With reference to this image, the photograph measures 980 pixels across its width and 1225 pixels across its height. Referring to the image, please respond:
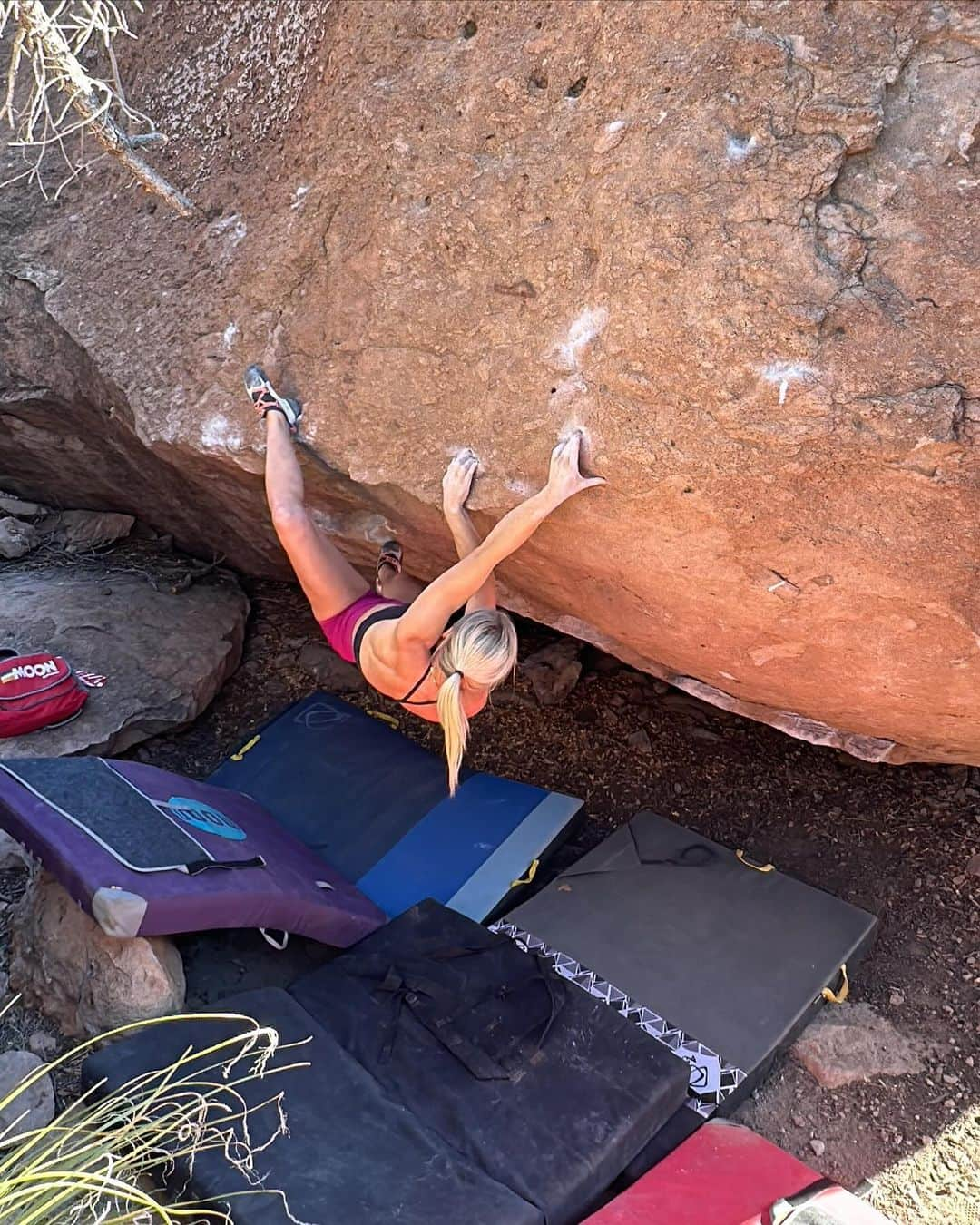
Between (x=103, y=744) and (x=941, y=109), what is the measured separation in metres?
3.08

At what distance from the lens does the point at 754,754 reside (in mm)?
3539

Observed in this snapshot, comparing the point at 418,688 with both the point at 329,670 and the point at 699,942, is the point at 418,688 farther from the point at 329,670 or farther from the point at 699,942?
the point at 329,670

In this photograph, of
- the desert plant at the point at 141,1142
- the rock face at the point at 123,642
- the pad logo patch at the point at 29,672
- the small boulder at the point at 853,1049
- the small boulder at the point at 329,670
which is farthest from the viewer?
the small boulder at the point at 329,670

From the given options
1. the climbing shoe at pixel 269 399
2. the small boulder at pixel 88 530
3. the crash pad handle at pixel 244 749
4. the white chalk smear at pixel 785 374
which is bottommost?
the crash pad handle at pixel 244 749

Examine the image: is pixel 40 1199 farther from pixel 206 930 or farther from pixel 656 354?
pixel 656 354

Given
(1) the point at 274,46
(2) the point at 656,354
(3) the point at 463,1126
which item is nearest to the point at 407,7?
(1) the point at 274,46

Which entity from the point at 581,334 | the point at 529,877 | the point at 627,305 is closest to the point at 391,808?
the point at 529,877

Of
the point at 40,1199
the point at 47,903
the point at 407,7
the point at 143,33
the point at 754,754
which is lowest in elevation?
the point at 754,754

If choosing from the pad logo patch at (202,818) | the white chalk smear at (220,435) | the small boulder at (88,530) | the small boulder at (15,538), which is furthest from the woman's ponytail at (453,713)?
the small boulder at (15,538)

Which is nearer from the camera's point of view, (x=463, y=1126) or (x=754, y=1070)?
(x=463, y=1126)

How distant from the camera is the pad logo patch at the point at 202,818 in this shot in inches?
114

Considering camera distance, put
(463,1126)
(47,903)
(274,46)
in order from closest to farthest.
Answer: (463,1126)
(47,903)
(274,46)

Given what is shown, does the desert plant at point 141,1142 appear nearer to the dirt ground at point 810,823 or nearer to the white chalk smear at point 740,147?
the dirt ground at point 810,823

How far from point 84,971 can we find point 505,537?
1.48 meters
